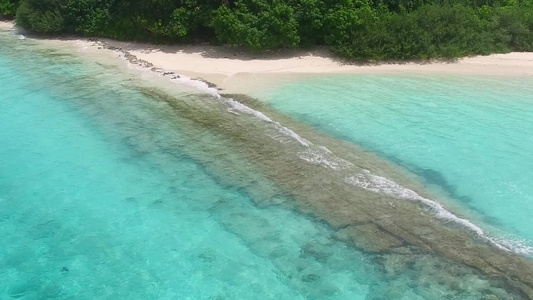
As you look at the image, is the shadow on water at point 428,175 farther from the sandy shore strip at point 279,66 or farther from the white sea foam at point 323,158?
the sandy shore strip at point 279,66

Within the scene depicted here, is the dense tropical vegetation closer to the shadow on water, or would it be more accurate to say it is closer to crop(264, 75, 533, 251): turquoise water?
crop(264, 75, 533, 251): turquoise water

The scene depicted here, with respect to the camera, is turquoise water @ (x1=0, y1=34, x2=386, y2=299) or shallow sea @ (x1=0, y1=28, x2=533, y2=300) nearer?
turquoise water @ (x1=0, y1=34, x2=386, y2=299)

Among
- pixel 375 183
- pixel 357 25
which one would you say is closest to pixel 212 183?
pixel 375 183

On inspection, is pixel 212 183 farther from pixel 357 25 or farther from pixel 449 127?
pixel 357 25

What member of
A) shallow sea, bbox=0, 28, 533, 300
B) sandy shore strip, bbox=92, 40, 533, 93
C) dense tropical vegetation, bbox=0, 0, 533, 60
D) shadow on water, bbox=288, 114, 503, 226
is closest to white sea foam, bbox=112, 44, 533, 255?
shallow sea, bbox=0, 28, 533, 300

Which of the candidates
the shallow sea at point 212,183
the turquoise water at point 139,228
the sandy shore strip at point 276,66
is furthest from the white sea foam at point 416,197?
the sandy shore strip at point 276,66

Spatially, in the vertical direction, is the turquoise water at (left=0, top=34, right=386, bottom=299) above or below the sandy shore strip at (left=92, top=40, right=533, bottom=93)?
below

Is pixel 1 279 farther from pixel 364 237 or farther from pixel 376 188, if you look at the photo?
pixel 376 188
